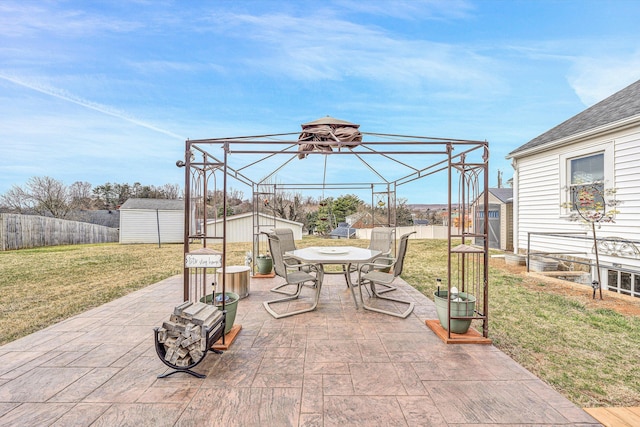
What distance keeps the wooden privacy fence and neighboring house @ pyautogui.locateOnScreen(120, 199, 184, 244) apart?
177 centimetres

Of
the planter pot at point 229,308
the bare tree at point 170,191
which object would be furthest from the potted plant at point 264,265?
the bare tree at point 170,191

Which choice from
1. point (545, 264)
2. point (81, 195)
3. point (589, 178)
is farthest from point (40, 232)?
point (589, 178)

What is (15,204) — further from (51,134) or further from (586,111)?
(586,111)

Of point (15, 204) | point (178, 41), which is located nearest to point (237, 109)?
point (178, 41)

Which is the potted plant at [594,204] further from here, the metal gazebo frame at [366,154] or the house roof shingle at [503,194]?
the house roof shingle at [503,194]

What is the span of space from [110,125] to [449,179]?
15732mm

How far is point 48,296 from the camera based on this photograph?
496 centimetres

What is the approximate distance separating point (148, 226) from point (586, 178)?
20025 millimetres

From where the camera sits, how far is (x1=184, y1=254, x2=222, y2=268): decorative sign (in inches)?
109

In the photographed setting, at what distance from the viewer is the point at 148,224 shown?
17688 mm

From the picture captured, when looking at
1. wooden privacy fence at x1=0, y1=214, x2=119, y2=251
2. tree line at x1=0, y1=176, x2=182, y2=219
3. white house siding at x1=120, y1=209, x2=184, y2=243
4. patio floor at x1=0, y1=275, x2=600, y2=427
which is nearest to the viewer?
patio floor at x1=0, y1=275, x2=600, y2=427

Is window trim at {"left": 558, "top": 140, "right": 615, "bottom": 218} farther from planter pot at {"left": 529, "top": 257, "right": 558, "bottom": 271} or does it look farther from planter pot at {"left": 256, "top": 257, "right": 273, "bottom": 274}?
planter pot at {"left": 256, "top": 257, "right": 273, "bottom": 274}

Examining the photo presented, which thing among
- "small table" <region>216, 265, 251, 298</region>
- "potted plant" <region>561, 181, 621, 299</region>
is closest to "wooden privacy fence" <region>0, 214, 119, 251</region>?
"small table" <region>216, 265, 251, 298</region>

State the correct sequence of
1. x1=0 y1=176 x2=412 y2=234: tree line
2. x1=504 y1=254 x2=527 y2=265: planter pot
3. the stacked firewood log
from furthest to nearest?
x1=0 y1=176 x2=412 y2=234: tree line < x1=504 y1=254 x2=527 y2=265: planter pot < the stacked firewood log
